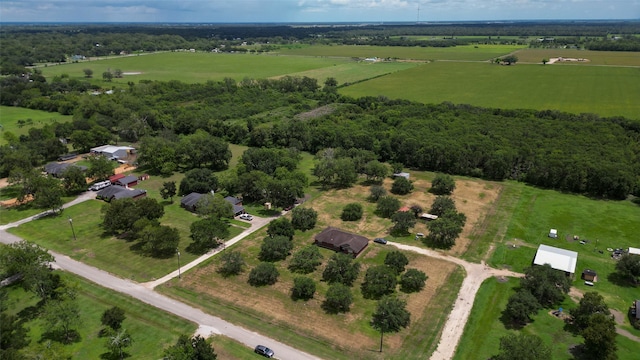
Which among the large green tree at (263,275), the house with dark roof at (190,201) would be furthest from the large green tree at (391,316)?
the house with dark roof at (190,201)

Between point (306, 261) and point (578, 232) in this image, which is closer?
point (306, 261)

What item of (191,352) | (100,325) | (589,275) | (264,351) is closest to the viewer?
(191,352)

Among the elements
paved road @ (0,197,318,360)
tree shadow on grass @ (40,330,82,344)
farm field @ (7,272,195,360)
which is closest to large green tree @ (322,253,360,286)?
paved road @ (0,197,318,360)

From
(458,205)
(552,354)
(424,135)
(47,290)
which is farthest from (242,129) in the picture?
(552,354)

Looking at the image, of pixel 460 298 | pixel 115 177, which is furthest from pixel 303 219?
pixel 115 177

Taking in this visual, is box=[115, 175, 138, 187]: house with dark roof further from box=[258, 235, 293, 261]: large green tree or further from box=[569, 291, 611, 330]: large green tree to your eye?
box=[569, 291, 611, 330]: large green tree

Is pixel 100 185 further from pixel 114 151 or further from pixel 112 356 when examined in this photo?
pixel 112 356

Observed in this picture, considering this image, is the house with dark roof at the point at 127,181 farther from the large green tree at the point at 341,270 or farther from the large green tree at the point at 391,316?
the large green tree at the point at 391,316
